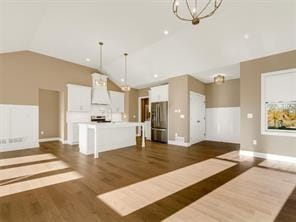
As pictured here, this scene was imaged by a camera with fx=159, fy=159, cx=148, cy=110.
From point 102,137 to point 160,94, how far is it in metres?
3.39

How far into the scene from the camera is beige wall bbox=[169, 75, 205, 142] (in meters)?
6.28

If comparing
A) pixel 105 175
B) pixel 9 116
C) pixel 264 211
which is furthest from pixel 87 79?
pixel 264 211

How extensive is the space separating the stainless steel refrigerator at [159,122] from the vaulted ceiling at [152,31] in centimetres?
172

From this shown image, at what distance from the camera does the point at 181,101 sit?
646 centimetres

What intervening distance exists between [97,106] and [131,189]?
595 cm

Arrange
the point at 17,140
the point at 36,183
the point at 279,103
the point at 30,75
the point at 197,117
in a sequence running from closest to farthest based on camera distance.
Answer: the point at 36,183 → the point at 279,103 → the point at 17,140 → the point at 30,75 → the point at 197,117

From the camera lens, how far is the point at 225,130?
7.07 metres

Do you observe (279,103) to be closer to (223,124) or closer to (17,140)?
(223,124)

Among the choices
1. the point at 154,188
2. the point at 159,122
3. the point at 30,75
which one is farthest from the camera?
the point at 159,122

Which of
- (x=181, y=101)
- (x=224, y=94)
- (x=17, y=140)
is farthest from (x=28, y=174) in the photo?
(x=224, y=94)

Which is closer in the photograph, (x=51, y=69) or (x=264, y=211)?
(x=264, y=211)

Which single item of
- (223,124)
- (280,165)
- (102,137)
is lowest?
(280,165)

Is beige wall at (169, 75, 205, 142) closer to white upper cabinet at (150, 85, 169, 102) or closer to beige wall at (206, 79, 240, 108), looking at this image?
white upper cabinet at (150, 85, 169, 102)

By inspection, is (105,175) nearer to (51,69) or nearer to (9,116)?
(9,116)
